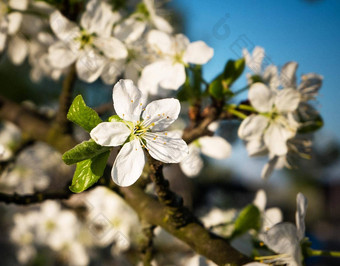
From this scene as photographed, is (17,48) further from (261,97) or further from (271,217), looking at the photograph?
(271,217)

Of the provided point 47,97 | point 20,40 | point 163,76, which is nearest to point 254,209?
point 163,76

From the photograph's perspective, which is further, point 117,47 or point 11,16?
point 11,16

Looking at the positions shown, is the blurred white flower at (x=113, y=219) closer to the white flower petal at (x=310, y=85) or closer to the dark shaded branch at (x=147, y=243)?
the dark shaded branch at (x=147, y=243)

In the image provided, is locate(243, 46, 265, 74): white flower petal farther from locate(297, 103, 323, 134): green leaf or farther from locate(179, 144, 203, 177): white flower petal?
locate(179, 144, 203, 177): white flower petal

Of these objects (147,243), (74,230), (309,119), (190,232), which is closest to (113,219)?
(74,230)

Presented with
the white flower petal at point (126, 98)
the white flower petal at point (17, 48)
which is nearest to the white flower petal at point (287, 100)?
the white flower petal at point (126, 98)

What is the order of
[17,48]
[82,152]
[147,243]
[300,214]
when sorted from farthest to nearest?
[17,48]
[147,243]
[300,214]
[82,152]
